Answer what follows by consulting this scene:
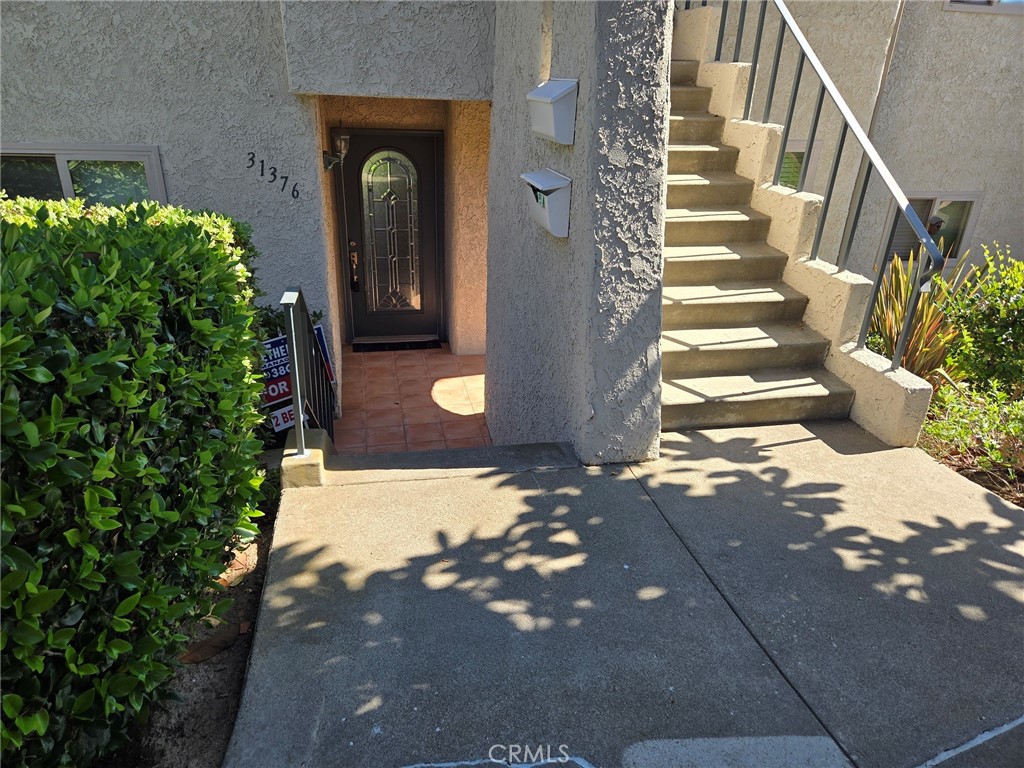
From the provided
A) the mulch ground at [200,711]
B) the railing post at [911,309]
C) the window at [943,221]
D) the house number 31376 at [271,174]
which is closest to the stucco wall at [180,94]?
the house number 31376 at [271,174]

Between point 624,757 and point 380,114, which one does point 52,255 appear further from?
point 380,114

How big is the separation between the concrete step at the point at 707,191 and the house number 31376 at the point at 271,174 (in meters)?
3.24

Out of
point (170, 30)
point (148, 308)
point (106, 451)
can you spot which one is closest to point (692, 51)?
point (170, 30)

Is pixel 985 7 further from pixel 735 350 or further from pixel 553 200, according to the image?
pixel 553 200

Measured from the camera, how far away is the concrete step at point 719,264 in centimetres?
474

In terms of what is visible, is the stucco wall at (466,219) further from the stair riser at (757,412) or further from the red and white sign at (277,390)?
the stair riser at (757,412)

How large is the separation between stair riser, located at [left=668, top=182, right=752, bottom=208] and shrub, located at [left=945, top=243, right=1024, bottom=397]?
1647mm

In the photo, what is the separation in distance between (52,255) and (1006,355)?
5293mm

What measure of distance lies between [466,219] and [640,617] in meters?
5.70

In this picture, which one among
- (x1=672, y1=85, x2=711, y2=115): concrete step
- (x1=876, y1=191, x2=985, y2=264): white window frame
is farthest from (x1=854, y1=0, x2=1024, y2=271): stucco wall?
(x1=672, y1=85, x2=711, y2=115): concrete step

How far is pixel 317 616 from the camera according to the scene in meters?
2.70

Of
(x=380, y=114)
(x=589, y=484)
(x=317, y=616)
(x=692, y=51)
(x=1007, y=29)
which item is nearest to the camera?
(x=317, y=616)

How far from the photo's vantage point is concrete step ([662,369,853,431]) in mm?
4211

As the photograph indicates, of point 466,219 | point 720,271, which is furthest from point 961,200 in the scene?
point 466,219
